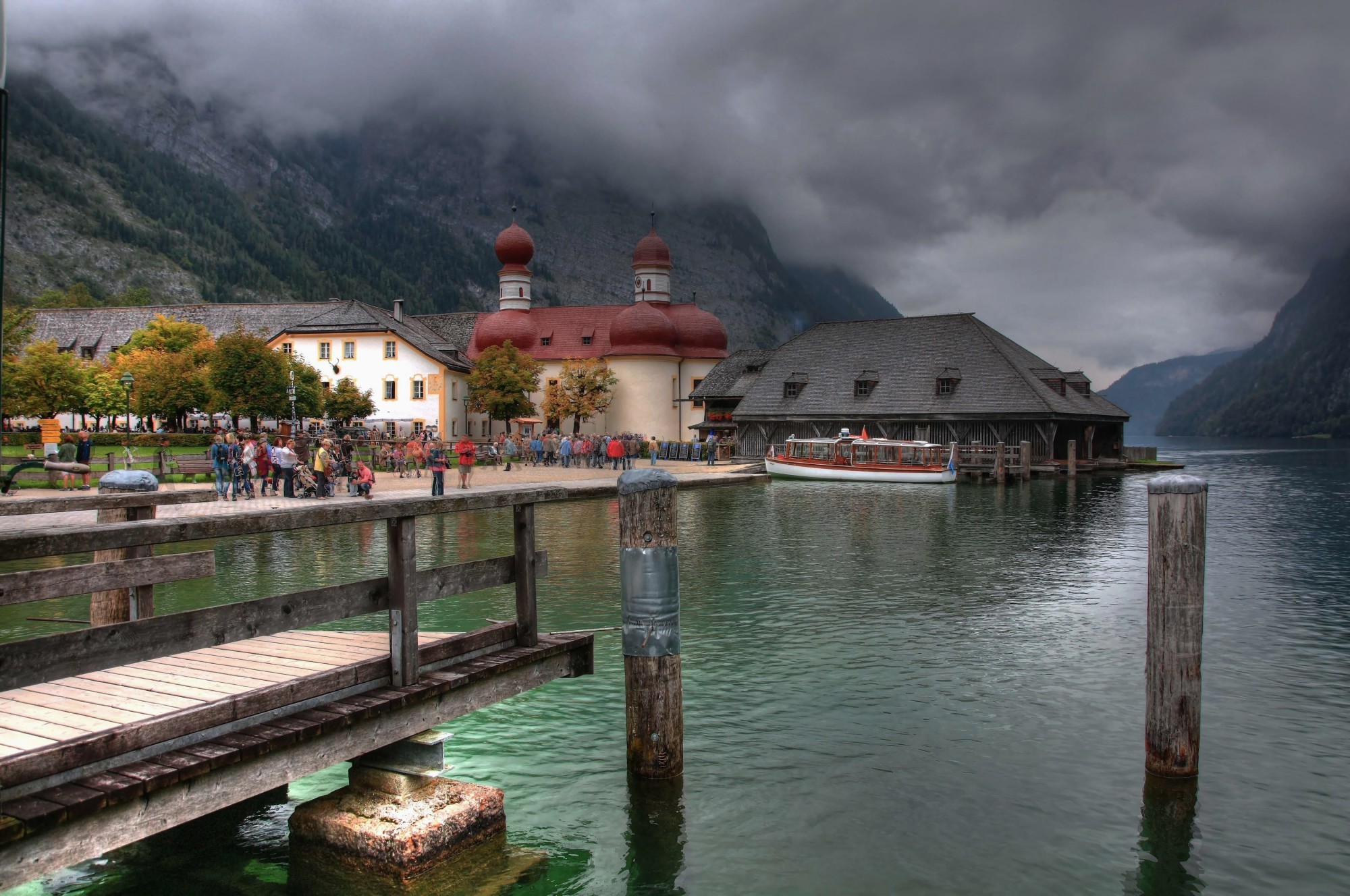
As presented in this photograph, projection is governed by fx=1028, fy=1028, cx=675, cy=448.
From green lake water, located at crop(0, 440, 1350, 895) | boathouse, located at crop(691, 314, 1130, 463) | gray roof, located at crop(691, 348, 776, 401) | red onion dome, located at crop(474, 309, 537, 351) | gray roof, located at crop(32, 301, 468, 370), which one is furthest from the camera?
red onion dome, located at crop(474, 309, 537, 351)

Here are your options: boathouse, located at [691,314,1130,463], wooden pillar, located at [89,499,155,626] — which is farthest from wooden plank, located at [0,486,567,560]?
boathouse, located at [691,314,1130,463]

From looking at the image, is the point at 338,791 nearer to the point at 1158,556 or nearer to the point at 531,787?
the point at 531,787

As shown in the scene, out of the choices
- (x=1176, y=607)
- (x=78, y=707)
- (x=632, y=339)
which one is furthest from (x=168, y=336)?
(x=1176, y=607)

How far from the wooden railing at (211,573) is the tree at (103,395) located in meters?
69.0

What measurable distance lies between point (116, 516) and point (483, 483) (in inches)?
1276

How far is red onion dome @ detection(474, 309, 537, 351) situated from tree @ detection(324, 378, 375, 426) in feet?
44.8

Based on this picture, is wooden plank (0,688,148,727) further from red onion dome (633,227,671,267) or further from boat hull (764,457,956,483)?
red onion dome (633,227,671,267)

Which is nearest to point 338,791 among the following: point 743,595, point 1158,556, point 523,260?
point 1158,556

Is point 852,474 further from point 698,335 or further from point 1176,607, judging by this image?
point 1176,607

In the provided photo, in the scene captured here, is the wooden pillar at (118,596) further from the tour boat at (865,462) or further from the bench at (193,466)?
the tour boat at (865,462)

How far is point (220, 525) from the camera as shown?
19.5 feet

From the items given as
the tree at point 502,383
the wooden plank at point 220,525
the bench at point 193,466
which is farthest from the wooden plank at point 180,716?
the tree at point 502,383

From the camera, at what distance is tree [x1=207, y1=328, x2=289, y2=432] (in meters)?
60.8

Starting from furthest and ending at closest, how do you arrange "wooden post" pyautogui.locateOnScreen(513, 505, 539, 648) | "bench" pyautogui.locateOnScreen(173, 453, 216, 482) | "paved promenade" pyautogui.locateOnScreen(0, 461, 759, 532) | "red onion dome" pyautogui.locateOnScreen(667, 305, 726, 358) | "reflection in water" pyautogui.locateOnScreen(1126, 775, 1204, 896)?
"red onion dome" pyautogui.locateOnScreen(667, 305, 726, 358) → "bench" pyautogui.locateOnScreen(173, 453, 216, 482) → "paved promenade" pyautogui.locateOnScreen(0, 461, 759, 532) → "wooden post" pyautogui.locateOnScreen(513, 505, 539, 648) → "reflection in water" pyautogui.locateOnScreen(1126, 775, 1204, 896)
